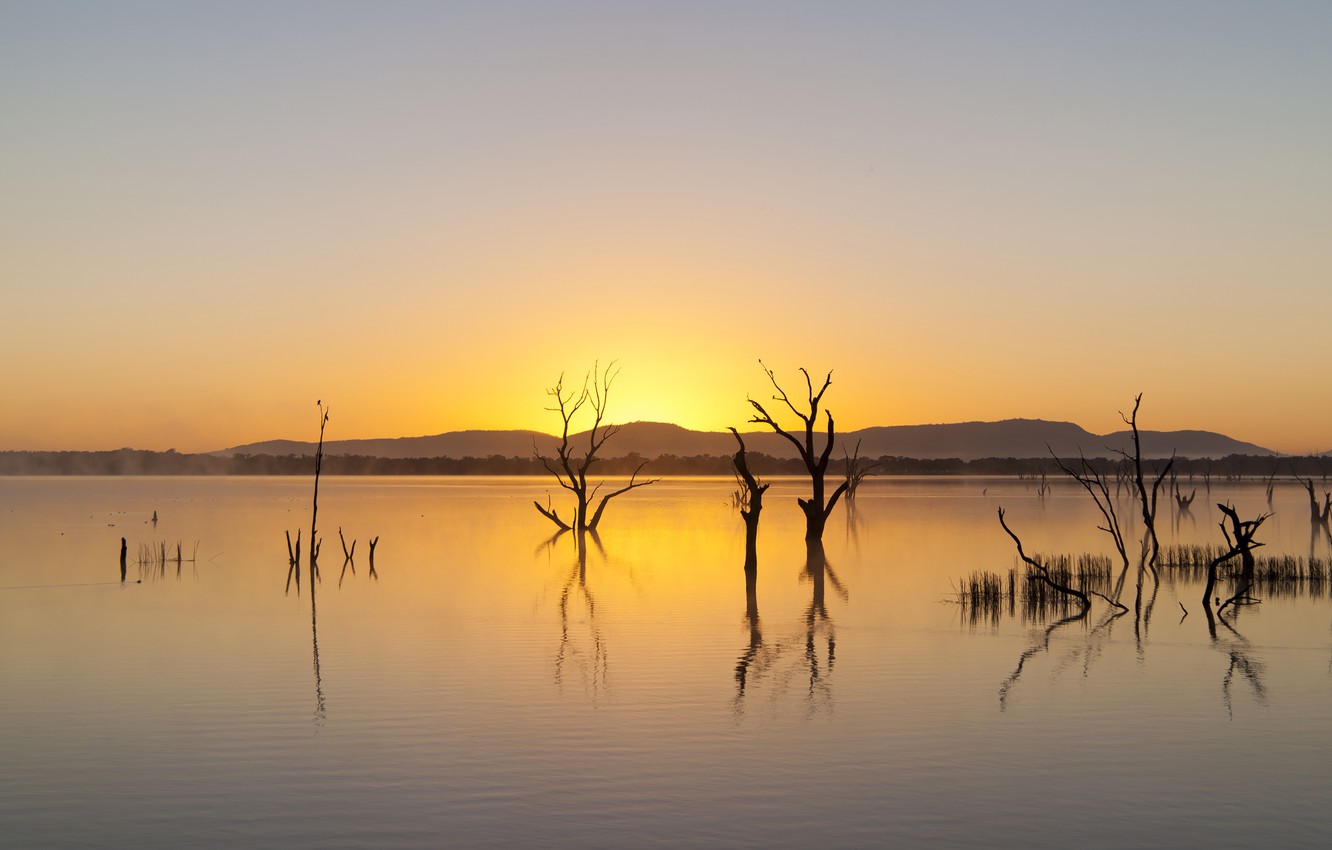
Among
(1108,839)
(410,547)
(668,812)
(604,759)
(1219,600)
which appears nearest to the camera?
(1108,839)

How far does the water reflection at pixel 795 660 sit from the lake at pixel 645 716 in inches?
3.8

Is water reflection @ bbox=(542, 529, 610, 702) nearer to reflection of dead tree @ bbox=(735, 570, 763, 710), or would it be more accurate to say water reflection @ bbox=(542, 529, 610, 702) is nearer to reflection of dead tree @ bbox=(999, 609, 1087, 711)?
reflection of dead tree @ bbox=(735, 570, 763, 710)

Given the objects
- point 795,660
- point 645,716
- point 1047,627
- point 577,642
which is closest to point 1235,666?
point 1047,627

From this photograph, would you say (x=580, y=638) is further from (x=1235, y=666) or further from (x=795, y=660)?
(x=1235, y=666)

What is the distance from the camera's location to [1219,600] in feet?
88.1

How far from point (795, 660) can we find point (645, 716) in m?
4.88

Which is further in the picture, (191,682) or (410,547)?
(410,547)

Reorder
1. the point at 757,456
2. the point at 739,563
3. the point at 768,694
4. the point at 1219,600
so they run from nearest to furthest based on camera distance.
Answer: the point at 768,694, the point at 1219,600, the point at 739,563, the point at 757,456

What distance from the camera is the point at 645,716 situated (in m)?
15.1

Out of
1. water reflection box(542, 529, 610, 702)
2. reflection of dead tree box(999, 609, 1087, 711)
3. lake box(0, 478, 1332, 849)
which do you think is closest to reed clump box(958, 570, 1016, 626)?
lake box(0, 478, 1332, 849)

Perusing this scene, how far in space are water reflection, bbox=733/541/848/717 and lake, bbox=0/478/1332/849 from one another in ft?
0.32

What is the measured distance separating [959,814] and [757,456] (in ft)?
611

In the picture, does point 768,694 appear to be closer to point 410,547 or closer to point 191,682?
A: point 191,682

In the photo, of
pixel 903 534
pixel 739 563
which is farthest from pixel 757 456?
pixel 739 563
